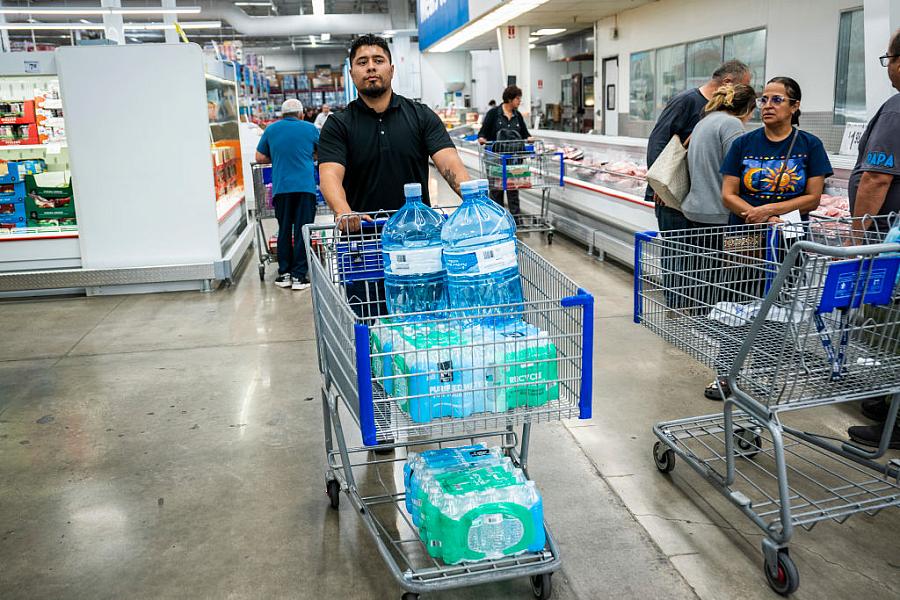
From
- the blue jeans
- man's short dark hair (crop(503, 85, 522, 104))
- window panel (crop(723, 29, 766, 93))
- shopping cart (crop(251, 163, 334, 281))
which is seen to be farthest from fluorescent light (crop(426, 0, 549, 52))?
the blue jeans

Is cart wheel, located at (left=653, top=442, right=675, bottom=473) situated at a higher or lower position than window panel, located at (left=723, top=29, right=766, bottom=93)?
lower

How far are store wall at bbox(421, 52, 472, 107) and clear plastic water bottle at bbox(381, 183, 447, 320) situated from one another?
2606 cm

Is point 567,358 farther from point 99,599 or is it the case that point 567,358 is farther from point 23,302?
point 23,302

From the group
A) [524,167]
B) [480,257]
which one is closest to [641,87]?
[524,167]

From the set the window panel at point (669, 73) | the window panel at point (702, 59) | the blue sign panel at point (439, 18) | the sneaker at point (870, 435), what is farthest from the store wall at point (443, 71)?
the sneaker at point (870, 435)

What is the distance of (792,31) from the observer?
9.49 meters

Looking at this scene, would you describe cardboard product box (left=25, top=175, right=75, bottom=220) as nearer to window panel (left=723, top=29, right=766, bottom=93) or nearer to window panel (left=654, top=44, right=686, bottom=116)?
window panel (left=723, top=29, right=766, bottom=93)

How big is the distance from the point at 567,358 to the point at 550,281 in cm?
40

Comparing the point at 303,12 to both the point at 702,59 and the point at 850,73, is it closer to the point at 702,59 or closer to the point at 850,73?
the point at 702,59

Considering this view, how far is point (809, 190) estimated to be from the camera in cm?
358

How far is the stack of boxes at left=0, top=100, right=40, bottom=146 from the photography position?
270 inches

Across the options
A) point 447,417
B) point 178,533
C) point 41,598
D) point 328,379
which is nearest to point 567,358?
point 447,417

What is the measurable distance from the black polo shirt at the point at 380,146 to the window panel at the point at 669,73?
10.6 metres

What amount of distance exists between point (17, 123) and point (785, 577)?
7.17 meters
